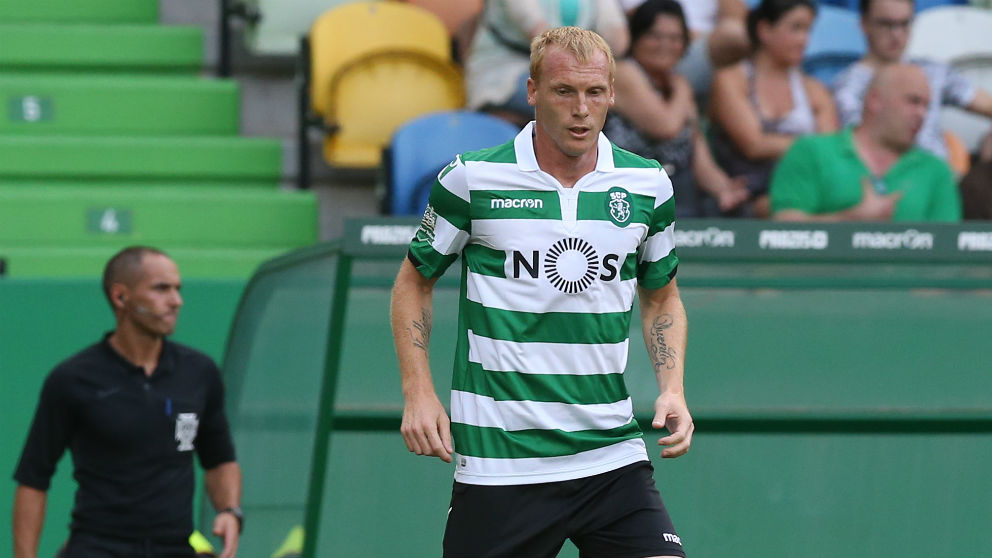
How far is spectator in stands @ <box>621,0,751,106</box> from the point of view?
7.43 metres

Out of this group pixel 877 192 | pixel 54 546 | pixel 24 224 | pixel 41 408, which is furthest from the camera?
pixel 24 224

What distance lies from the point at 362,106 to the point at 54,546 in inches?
106

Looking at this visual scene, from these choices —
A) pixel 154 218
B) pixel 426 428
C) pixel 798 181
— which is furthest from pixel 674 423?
pixel 154 218

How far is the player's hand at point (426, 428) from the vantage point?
2.70m

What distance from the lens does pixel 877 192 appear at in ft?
22.1

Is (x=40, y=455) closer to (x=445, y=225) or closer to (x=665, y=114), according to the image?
(x=445, y=225)

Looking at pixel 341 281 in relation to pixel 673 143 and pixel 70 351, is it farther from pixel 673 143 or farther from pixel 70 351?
pixel 673 143

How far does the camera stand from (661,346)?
2.93 metres

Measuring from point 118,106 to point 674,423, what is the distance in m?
5.91

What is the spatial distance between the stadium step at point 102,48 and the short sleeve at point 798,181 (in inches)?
141

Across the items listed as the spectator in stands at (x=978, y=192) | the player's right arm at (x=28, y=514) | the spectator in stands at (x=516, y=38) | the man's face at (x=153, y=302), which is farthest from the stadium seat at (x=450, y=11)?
the player's right arm at (x=28, y=514)

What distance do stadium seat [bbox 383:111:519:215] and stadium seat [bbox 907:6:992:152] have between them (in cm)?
277

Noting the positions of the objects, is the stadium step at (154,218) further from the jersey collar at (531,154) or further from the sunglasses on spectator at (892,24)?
the jersey collar at (531,154)

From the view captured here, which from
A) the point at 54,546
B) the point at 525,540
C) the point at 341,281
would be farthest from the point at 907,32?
the point at 525,540
